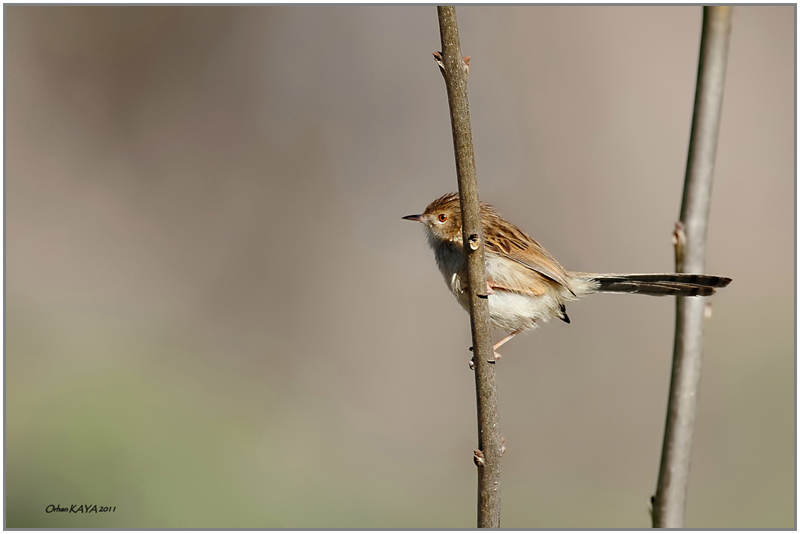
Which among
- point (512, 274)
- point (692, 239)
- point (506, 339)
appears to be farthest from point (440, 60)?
point (506, 339)

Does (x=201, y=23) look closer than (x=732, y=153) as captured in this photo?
No

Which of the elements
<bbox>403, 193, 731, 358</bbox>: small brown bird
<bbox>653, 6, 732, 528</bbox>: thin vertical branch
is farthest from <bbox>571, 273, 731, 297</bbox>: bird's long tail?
<bbox>653, 6, 732, 528</bbox>: thin vertical branch

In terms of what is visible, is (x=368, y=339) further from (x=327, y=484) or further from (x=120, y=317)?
(x=120, y=317)

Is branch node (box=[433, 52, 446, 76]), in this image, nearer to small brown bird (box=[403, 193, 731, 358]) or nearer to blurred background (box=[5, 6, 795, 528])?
small brown bird (box=[403, 193, 731, 358])

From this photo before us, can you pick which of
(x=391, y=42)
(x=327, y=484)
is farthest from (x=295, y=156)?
(x=327, y=484)

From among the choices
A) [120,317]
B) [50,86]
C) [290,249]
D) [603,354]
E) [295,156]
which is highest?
[50,86]

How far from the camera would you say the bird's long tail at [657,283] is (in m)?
2.40

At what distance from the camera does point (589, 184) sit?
6.52 m

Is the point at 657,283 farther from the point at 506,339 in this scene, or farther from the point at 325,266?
the point at 325,266

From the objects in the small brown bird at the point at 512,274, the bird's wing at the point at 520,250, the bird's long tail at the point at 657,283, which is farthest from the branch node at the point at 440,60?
the bird's wing at the point at 520,250

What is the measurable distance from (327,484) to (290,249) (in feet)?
9.07

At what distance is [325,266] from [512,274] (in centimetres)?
395

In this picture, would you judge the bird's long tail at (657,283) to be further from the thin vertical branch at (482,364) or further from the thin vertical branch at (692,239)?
the thin vertical branch at (482,364)

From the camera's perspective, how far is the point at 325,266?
7355 mm
